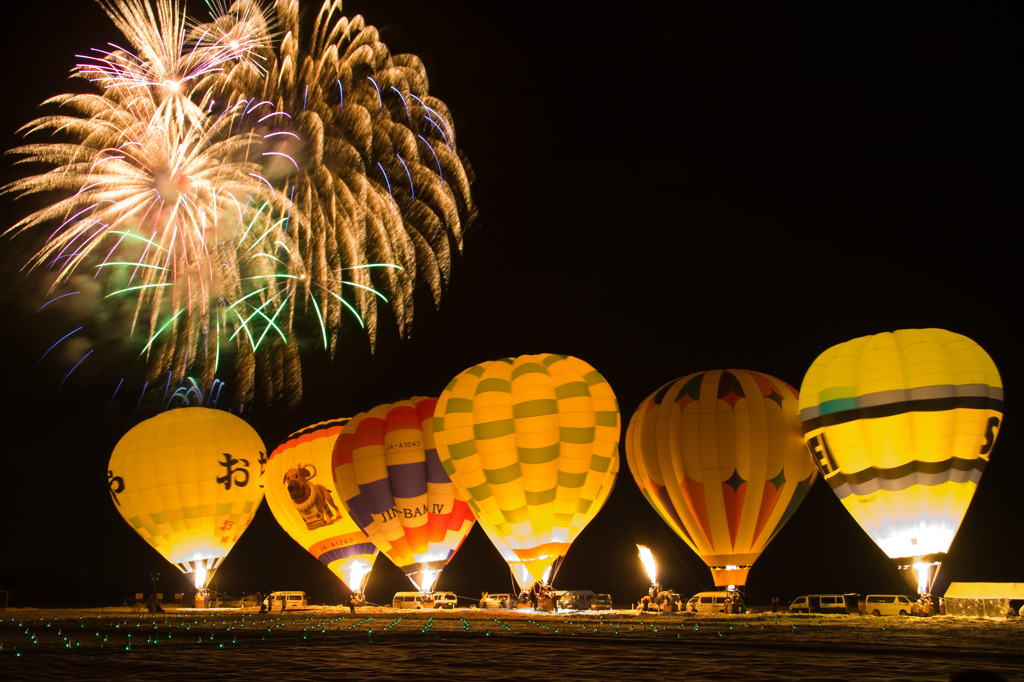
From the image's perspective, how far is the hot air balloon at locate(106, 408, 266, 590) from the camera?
3322 centimetres

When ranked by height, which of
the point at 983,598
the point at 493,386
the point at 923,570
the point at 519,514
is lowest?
the point at 983,598

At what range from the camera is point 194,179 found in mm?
24094

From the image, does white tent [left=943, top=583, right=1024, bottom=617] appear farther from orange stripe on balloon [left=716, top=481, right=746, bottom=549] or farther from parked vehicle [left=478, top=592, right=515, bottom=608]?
parked vehicle [left=478, top=592, right=515, bottom=608]

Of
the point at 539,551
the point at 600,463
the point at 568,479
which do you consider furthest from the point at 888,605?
the point at 539,551

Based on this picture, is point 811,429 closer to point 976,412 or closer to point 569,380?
point 976,412

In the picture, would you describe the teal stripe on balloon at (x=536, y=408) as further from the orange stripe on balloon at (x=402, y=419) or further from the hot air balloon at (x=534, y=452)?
the orange stripe on balloon at (x=402, y=419)

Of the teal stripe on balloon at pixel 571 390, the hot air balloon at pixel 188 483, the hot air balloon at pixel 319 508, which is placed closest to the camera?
the teal stripe on balloon at pixel 571 390

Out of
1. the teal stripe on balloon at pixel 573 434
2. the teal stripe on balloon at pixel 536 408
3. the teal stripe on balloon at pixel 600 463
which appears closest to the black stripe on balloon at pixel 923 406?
the teal stripe on balloon at pixel 600 463

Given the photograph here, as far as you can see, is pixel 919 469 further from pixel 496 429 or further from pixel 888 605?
pixel 496 429

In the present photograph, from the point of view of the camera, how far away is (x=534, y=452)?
26.9 metres

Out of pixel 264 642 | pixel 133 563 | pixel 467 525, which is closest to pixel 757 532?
pixel 467 525

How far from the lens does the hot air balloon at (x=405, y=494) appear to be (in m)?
30.6

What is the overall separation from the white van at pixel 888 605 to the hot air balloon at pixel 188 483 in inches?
808

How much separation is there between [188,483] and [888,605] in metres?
21.9
